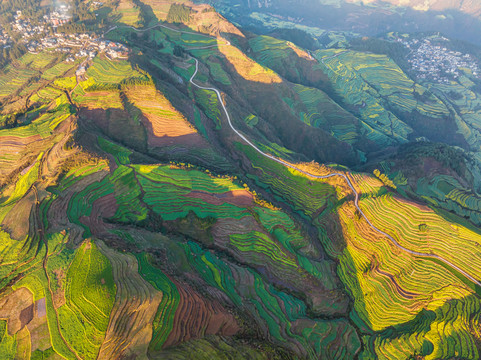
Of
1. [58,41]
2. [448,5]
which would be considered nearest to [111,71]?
[58,41]

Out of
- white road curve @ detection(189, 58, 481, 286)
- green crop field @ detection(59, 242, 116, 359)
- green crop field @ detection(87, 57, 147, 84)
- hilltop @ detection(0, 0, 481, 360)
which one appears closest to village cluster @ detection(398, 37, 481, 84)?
hilltop @ detection(0, 0, 481, 360)

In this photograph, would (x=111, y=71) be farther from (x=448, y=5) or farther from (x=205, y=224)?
(x=448, y=5)

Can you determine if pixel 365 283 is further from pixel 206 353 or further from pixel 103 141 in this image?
pixel 103 141

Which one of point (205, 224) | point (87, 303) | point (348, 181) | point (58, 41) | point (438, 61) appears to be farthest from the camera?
point (438, 61)

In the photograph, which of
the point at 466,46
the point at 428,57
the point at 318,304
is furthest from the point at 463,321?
the point at 466,46

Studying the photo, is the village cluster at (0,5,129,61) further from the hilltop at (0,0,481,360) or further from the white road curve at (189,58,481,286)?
the white road curve at (189,58,481,286)
